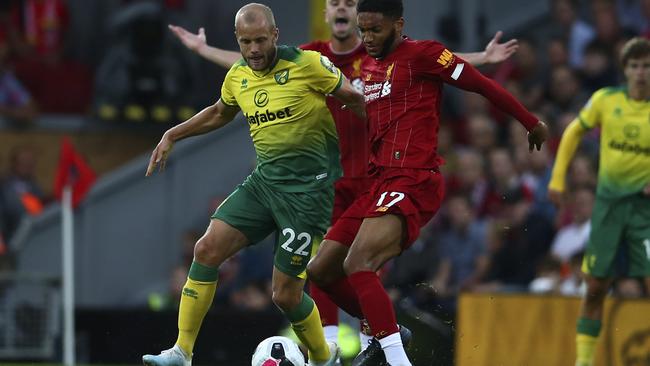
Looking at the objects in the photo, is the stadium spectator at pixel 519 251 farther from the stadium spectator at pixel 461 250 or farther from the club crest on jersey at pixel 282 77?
the club crest on jersey at pixel 282 77

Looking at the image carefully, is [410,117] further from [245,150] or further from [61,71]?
[61,71]

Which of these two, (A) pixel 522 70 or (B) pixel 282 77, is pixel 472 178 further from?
(B) pixel 282 77

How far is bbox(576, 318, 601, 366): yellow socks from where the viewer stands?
11.4m

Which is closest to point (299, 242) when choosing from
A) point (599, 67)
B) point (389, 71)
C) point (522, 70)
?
point (389, 71)

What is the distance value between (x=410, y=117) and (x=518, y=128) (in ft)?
21.3

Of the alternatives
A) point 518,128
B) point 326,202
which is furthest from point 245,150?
point 326,202

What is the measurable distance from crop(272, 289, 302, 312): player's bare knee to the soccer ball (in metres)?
0.28

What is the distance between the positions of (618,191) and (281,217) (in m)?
3.20

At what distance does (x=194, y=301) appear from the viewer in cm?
945

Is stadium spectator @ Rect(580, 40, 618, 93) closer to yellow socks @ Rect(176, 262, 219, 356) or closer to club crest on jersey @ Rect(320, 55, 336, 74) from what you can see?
club crest on jersey @ Rect(320, 55, 336, 74)

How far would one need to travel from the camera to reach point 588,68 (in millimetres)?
16172

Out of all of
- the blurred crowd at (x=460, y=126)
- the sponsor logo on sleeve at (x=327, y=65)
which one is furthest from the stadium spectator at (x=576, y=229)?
the sponsor logo on sleeve at (x=327, y=65)

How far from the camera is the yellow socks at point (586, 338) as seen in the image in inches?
448

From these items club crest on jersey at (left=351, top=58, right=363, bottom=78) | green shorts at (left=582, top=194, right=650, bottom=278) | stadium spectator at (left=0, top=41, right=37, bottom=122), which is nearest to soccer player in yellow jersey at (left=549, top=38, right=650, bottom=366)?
green shorts at (left=582, top=194, right=650, bottom=278)
